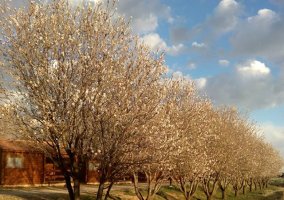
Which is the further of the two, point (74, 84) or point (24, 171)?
point (24, 171)

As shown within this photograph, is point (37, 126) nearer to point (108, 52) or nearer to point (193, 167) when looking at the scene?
point (108, 52)

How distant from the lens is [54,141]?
19.5m

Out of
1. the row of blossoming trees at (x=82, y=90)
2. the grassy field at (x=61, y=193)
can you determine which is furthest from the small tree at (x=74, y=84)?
the grassy field at (x=61, y=193)

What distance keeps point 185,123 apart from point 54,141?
14.9 m

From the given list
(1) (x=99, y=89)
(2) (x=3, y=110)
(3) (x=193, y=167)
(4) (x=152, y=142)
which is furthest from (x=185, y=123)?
(2) (x=3, y=110)

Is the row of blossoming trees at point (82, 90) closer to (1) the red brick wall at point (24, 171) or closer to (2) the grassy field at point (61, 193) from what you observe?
(2) the grassy field at point (61, 193)

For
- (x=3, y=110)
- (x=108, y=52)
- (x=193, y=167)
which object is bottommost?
(x=193, y=167)

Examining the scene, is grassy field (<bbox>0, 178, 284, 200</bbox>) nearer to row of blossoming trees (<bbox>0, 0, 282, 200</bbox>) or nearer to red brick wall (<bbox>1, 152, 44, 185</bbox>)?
red brick wall (<bbox>1, 152, 44, 185</bbox>)

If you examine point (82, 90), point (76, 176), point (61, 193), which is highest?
point (82, 90)

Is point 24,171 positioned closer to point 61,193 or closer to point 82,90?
point 61,193

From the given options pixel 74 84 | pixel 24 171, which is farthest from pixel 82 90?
pixel 24 171

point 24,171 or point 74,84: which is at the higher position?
point 74,84

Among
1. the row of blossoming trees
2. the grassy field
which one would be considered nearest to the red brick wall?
the grassy field

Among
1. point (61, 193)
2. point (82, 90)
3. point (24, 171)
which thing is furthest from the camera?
point (24, 171)
